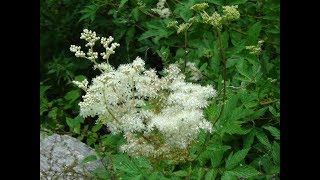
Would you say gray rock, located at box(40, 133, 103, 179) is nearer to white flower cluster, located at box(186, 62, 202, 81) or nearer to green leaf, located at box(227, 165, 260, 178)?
white flower cluster, located at box(186, 62, 202, 81)

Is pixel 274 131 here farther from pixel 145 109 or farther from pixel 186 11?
pixel 186 11

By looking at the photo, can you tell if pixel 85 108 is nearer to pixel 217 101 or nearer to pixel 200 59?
pixel 217 101

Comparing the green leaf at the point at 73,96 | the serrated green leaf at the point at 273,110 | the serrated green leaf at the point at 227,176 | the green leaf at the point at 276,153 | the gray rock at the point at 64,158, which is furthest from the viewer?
the green leaf at the point at 73,96

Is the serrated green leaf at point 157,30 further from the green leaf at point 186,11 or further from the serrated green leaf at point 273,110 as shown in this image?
the serrated green leaf at point 273,110

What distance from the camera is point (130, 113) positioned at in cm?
200

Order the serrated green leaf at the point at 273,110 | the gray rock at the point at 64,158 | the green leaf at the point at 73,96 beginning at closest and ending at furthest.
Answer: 1. the serrated green leaf at the point at 273,110
2. the gray rock at the point at 64,158
3. the green leaf at the point at 73,96

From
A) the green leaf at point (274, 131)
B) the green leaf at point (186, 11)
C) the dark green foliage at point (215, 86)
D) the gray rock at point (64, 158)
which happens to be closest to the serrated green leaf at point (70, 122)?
the dark green foliage at point (215, 86)

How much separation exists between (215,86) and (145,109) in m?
0.66

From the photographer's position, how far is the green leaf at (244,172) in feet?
6.27

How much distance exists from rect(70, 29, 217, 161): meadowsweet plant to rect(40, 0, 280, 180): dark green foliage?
6 centimetres

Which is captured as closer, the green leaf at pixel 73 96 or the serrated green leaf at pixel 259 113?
the serrated green leaf at pixel 259 113

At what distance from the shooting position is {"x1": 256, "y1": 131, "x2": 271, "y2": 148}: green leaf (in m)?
2.20

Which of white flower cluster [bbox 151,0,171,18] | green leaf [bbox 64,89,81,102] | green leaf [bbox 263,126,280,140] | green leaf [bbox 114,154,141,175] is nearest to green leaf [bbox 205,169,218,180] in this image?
green leaf [bbox 114,154,141,175]

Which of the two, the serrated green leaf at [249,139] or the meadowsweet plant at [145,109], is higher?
the meadowsweet plant at [145,109]
